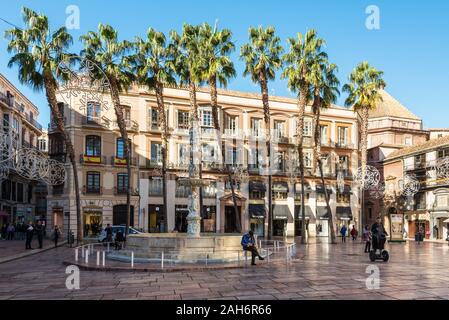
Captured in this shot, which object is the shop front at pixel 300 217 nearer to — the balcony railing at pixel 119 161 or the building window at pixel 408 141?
the balcony railing at pixel 119 161

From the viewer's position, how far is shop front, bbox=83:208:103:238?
135 feet

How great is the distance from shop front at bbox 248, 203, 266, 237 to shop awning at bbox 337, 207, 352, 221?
9.08 m

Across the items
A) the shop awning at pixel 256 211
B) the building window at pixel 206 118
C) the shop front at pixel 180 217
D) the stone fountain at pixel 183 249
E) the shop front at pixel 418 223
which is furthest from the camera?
the shop front at pixel 418 223

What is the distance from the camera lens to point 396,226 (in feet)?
115

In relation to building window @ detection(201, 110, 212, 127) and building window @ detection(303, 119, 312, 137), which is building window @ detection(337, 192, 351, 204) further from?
building window @ detection(201, 110, 212, 127)

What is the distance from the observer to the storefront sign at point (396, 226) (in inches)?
1355

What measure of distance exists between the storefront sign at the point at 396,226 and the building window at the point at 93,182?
85.9ft

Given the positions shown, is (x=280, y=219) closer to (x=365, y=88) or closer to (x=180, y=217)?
(x=180, y=217)

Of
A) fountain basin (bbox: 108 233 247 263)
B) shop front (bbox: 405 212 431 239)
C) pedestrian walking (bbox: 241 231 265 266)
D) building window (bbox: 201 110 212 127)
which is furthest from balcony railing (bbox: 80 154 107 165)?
shop front (bbox: 405 212 431 239)

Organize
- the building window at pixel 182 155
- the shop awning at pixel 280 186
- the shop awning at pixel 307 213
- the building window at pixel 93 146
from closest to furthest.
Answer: the building window at pixel 93 146 → the building window at pixel 182 155 → the shop awning at pixel 280 186 → the shop awning at pixel 307 213

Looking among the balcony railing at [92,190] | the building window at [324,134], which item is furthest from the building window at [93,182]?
the building window at [324,134]
